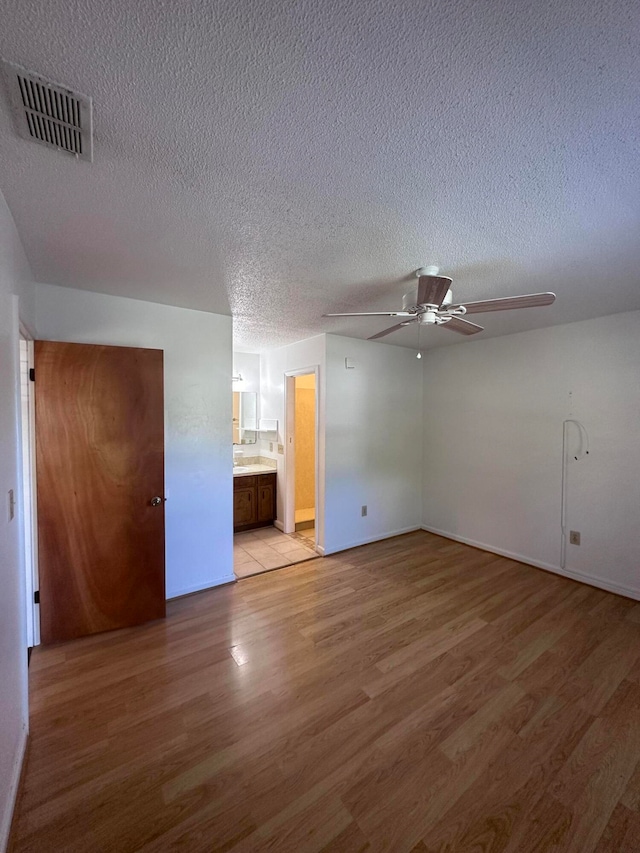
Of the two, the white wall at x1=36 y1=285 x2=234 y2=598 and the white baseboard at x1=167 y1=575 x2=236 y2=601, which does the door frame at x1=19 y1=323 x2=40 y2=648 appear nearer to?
the white wall at x1=36 y1=285 x2=234 y2=598

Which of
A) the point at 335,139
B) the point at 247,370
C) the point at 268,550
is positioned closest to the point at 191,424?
the point at 268,550

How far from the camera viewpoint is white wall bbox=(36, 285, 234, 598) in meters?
2.72

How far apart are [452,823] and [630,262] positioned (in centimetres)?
292

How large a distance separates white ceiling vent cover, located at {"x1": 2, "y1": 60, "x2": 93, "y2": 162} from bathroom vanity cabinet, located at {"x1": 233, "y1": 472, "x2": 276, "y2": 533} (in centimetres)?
373

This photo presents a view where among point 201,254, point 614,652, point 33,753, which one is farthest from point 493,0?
point 614,652

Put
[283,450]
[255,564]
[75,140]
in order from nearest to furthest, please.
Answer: [75,140] → [255,564] → [283,450]

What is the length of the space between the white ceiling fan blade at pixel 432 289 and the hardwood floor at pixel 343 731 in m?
2.21

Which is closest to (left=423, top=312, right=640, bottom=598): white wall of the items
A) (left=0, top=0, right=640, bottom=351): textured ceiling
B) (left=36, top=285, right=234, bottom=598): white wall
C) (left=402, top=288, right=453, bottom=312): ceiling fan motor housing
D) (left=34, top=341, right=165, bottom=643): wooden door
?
(left=0, top=0, right=640, bottom=351): textured ceiling

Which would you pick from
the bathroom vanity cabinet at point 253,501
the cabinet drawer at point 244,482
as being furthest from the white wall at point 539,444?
the cabinet drawer at point 244,482

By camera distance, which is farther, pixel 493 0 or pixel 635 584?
pixel 635 584

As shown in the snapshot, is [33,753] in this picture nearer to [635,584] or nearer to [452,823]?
[452,823]

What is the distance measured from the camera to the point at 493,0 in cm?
75

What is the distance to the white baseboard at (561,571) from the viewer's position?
2.98m

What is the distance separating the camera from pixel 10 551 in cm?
146
